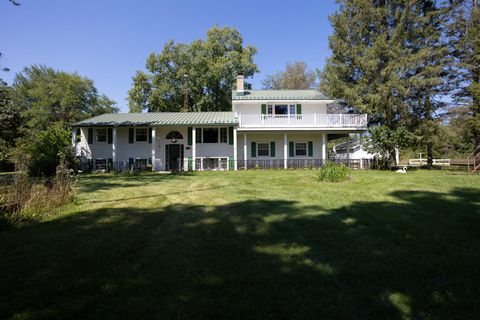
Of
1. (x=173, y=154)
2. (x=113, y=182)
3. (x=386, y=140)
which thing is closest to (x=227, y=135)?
(x=173, y=154)

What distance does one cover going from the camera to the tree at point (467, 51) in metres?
21.7

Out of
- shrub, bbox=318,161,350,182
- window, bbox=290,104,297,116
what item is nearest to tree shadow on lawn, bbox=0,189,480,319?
shrub, bbox=318,161,350,182

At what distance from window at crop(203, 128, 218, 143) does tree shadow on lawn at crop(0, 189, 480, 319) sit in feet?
55.3

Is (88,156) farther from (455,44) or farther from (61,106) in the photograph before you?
(455,44)

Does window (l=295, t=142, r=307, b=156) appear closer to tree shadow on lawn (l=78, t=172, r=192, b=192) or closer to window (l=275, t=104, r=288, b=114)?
window (l=275, t=104, r=288, b=114)

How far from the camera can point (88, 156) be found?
928 inches

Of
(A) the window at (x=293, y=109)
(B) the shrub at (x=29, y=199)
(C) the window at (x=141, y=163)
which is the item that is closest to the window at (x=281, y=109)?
(A) the window at (x=293, y=109)

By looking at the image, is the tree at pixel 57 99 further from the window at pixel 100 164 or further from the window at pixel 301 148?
the window at pixel 301 148

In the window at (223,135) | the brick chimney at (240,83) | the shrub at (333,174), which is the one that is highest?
the brick chimney at (240,83)

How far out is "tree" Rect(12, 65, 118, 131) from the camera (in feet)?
139

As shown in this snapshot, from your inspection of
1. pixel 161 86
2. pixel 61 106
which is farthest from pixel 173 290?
pixel 61 106

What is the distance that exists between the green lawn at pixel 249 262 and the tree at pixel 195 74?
3205 cm

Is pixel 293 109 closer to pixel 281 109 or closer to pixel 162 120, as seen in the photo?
pixel 281 109

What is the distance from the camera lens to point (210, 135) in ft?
77.2
